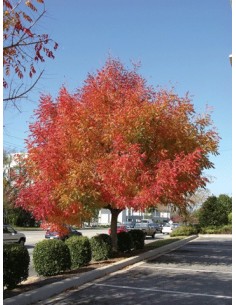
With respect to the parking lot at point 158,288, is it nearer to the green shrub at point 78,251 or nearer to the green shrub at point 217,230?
the green shrub at point 78,251

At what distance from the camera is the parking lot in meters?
9.10

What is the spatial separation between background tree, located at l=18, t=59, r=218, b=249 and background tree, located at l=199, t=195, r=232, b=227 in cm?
3209

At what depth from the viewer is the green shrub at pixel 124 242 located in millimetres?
18250

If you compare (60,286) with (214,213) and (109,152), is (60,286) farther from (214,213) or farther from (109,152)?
(214,213)

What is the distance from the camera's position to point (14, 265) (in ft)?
32.8

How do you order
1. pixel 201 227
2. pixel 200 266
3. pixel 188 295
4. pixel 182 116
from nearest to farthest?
pixel 188 295, pixel 200 266, pixel 182 116, pixel 201 227

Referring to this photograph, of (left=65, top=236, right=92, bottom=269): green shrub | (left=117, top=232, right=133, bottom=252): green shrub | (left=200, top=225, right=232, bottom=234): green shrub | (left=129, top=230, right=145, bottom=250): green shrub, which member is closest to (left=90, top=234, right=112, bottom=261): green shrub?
(left=65, top=236, right=92, bottom=269): green shrub

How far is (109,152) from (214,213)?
34.4 metres

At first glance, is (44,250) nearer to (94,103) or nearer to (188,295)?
(188,295)

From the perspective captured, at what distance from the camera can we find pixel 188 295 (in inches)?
383

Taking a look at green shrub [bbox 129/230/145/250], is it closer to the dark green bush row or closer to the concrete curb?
the concrete curb

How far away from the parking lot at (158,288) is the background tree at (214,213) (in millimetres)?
33140
